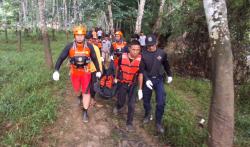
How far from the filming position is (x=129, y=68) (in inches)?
299

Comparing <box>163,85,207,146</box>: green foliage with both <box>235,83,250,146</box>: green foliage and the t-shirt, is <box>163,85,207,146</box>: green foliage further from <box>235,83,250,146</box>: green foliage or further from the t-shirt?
the t-shirt

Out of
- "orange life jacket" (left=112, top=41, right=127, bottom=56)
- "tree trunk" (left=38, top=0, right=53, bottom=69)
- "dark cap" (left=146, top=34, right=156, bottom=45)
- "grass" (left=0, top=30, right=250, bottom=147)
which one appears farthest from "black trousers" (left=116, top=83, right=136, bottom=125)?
"tree trunk" (left=38, top=0, right=53, bottom=69)

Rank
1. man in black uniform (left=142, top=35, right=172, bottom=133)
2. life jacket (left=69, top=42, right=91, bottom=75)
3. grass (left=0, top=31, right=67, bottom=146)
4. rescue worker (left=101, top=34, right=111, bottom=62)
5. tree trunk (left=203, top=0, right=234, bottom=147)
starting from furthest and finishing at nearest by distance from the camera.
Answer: rescue worker (left=101, top=34, right=111, bottom=62) → man in black uniform (left=142, top=35, right=172, bottom=133) → life jacket (left=69, top=42, right=91, bottom=75) → grass (left=0, top=31, right=67, bottom=146) → tree trunk (left=203, top=0, right=234, bottom=147)

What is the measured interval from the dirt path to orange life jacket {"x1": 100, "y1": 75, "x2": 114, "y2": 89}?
0.64 metres

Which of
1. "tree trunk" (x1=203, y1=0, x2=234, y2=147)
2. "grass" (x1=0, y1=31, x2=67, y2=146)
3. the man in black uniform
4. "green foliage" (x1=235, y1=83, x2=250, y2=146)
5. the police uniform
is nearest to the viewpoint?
Answer: "tree trunk" (x1=203, y1=0, x2=234, y2=147)

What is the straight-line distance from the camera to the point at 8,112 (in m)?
8.12

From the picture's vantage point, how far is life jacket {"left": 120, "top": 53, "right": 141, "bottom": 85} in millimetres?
7539

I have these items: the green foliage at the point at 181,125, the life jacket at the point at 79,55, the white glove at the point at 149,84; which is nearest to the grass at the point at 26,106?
the life jacket at the point at 79,55

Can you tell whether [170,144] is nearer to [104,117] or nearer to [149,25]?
[104,117]

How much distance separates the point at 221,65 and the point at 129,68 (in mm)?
2140

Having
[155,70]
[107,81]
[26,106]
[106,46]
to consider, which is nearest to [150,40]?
[155,70]

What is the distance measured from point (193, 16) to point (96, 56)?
797 cm

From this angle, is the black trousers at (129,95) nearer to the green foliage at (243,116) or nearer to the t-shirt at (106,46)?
the green foliage at (243,116)

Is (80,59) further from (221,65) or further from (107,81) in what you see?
(221,65)
